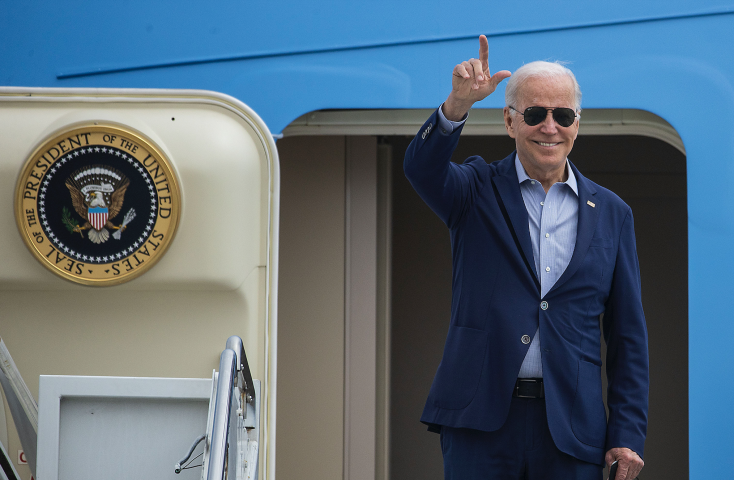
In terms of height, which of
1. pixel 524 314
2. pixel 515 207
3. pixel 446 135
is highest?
pixel 446 135

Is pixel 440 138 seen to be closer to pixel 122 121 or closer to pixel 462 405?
pixel 462 405

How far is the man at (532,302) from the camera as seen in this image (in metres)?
1.82

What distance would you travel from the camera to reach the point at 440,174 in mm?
1833

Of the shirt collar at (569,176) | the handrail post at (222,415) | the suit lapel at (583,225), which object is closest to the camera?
the handrail post at (222,415)

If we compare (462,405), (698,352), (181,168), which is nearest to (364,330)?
(698,352)

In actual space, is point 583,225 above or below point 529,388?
above

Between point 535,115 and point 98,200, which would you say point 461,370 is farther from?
point 98,200

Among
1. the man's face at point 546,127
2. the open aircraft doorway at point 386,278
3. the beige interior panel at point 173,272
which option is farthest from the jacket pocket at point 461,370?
the open aircraft doorway at point 386,278

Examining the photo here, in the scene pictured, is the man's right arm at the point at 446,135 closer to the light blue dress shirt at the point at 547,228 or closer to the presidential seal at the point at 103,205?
the light blue dress shirt at the point at 547,228

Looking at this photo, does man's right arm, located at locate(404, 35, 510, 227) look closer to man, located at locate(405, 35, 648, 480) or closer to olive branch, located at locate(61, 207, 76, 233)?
man, located at locate(405, 35, 648, 480)

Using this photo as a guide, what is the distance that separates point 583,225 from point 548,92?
1.09 ft

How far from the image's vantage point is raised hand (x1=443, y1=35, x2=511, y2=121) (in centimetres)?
178

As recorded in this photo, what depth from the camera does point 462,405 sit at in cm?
185

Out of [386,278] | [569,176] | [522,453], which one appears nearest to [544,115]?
[569,176]
